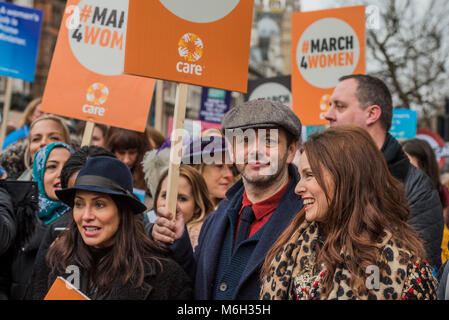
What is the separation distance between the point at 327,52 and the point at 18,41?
313 centimetres

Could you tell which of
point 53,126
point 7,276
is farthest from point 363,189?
point 53,126

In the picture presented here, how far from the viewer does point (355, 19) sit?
213 inches

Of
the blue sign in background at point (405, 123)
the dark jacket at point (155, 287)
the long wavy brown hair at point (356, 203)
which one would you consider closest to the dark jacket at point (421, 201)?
the long wavy brown hair at point (356, 203)

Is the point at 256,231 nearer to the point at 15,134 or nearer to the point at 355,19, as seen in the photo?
the point at 355,19

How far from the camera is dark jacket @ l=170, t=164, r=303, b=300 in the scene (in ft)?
9.40

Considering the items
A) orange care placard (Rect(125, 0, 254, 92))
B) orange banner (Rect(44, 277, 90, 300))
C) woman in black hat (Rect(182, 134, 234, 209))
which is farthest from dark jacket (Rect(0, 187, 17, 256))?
woman in black hat (Rect(182, 134, 234, 209))

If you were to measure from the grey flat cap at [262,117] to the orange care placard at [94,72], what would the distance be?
70.2 inches

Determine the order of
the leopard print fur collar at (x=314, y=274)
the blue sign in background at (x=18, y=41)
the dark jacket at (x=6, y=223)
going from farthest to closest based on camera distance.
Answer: the blue sign in background at (x=18, y=41)
the dark jacket at (x=6, y=223)
the leopard print fur collar at (x=314, y=274)

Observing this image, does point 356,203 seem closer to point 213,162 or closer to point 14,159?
point 213,162

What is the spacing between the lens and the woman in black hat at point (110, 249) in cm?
303

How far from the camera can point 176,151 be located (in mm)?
3215

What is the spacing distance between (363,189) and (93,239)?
144 cm

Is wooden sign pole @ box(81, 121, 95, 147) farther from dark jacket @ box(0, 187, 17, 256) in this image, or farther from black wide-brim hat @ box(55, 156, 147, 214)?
black wide-brim hat @ box(55, 156, 147, 214)

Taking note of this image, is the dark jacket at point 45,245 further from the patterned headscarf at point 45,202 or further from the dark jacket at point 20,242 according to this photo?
the patterned headscarf at point 45,202
